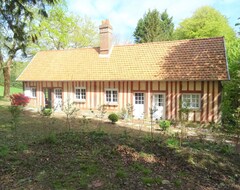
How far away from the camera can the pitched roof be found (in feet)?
48.0

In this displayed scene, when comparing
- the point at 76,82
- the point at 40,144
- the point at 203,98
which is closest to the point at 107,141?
the point at 40,144

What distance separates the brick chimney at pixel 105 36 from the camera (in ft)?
60.6

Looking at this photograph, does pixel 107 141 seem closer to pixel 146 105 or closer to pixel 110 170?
pixel 110 170

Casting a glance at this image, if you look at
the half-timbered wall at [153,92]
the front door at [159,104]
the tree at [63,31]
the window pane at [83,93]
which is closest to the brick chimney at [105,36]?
the half-timbered wall at [153,92]

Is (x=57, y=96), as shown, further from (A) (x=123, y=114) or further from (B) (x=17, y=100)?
(A) (x=123, y=114)

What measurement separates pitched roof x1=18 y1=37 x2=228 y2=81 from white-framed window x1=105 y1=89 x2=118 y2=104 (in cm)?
98

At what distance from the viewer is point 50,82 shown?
19547 mm

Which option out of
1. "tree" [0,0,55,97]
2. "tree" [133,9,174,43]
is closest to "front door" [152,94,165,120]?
"tree" [0,0,55,97]

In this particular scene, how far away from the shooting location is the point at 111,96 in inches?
669

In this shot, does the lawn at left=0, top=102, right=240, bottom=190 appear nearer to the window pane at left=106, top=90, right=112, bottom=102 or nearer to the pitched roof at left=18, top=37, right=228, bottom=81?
the pitched roof at left=18, top=37, right=228, bottom=81

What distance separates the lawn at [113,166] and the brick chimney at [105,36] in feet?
44.5

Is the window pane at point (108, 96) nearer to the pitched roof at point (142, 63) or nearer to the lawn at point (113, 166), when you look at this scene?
the pitched roof at point (142, 63)

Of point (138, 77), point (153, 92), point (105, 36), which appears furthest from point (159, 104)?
point (105, 36)

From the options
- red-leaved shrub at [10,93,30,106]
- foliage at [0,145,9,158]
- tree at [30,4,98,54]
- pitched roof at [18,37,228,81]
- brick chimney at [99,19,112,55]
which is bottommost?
foliage at [0,145,9,158]
